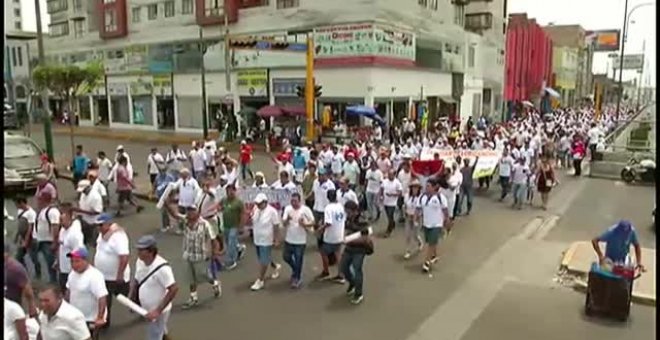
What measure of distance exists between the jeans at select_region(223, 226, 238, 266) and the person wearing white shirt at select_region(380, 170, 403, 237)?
3620 millimetres

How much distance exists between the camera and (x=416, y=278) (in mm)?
9734

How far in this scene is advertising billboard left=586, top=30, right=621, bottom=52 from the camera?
101 metres

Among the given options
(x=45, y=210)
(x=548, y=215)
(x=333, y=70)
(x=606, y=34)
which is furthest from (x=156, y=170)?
(x=606, y=34)

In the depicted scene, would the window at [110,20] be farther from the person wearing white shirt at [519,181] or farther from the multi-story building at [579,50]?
the multi-story building at [579,50]

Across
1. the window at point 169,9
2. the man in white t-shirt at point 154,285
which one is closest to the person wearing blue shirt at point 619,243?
the man in white t-shirt at point 154,285

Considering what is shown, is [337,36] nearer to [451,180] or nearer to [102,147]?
[102,147]

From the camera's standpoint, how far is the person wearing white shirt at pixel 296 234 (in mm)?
8984

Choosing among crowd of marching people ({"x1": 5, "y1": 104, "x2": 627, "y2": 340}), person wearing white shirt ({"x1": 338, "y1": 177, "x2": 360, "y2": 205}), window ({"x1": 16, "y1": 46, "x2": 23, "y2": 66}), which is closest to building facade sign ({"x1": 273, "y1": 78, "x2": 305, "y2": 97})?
crowd of marching people ({"x1": 5, "y1": 104, "x2": 627, "y2": 340})

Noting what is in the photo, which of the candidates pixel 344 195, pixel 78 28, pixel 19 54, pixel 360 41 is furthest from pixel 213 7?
pixel 344 195

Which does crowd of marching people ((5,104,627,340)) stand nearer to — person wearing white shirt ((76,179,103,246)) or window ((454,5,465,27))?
person wearing white shirt ((76,179,103,246))

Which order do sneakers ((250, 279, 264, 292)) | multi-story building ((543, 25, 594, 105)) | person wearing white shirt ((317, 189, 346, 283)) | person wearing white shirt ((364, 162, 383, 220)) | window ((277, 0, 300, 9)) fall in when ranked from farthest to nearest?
multi-story building ((543, 25, 594, 105)) < window ((277, 0, 300, 9)) < person wearing white shirt ((364, 162, 383, 220)) < person wearing white shirt ((317, 189, 346, 283)) < sneakers ((250, 279, 264, 292))

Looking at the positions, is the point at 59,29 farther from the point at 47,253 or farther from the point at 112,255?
the point at 112,255

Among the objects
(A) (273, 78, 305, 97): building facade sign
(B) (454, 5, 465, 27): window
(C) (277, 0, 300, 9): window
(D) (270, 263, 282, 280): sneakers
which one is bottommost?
(D) (270, 263, 282, 280): sneakers

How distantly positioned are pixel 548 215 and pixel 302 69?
21728 millimetres
